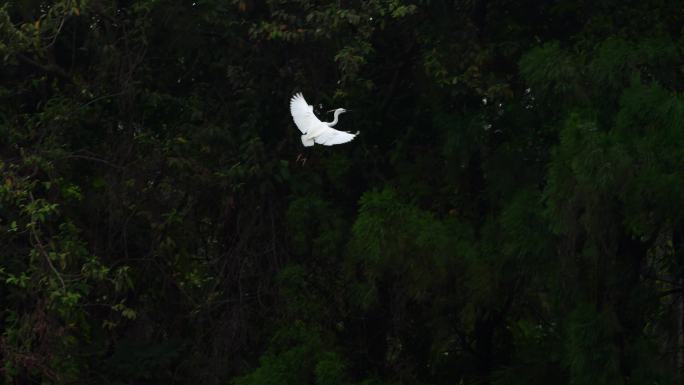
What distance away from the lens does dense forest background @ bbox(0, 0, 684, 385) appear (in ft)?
30.2

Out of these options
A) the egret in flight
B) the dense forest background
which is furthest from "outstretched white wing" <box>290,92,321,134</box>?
the dense forest background

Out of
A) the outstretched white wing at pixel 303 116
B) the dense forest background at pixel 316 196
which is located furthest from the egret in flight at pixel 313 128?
the dense forest background at pixel 316 196

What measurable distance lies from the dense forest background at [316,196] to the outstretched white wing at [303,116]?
43 cm

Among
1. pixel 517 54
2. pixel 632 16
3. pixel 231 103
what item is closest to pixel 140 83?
pixel 231 103

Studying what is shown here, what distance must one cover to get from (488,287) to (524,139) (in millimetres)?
1046

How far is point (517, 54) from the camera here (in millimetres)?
10086

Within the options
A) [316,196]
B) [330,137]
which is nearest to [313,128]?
[330,137]

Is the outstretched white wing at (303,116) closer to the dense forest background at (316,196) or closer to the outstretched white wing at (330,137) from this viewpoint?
the outstretched white wing at (330,137)

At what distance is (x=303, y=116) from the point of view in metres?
9.10

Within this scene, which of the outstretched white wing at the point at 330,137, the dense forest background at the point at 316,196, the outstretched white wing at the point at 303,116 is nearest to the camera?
the outstretched white wing at the point at 330,137

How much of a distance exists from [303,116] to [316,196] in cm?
135

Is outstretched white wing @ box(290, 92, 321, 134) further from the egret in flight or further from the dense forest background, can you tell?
the dense forest background

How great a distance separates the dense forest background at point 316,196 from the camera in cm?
921

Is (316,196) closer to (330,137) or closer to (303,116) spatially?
(303,116)
